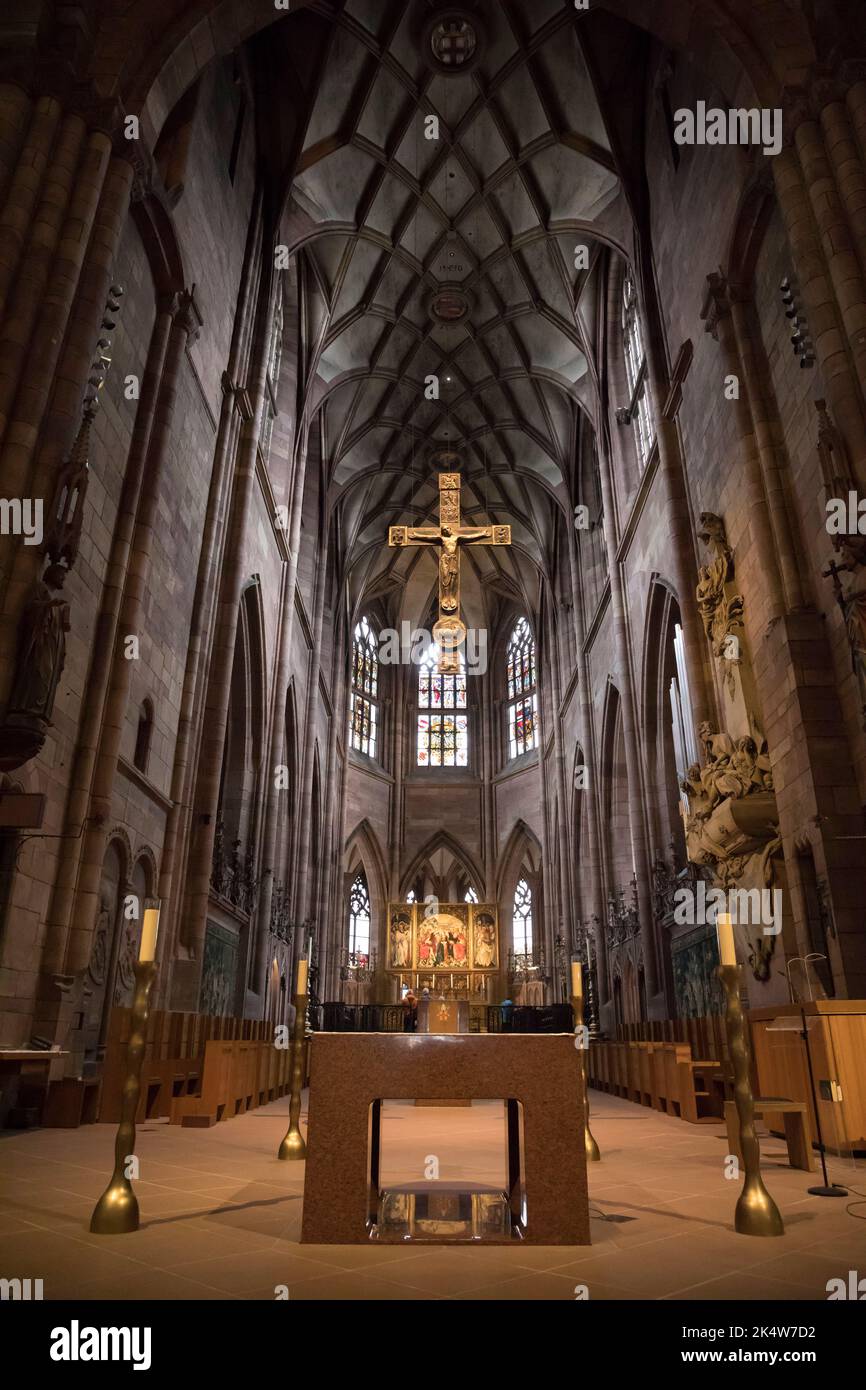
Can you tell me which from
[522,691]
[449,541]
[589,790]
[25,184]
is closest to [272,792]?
[449,541]

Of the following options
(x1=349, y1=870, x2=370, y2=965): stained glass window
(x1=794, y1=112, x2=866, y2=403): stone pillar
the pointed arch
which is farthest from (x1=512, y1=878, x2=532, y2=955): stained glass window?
(x1=794, y1=112, x2=866, y2=403): stone pillar

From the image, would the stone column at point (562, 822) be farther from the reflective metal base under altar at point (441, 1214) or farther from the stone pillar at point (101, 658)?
the reflective metal base under altar at point (441, 1214)

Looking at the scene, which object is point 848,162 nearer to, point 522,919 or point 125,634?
point 125,634

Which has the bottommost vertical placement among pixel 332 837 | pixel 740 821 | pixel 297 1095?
pixel 297 1095

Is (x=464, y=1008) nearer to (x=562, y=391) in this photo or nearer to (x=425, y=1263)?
(x=425, y=1263)

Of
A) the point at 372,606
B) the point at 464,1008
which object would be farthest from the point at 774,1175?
the point at 372,606

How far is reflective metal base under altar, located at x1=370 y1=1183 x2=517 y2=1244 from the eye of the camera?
356 cm

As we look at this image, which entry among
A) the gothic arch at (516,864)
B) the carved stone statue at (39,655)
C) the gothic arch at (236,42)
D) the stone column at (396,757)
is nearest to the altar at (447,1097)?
the carved stone statue at (39,655)

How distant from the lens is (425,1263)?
3154mm

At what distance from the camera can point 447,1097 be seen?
3.57m

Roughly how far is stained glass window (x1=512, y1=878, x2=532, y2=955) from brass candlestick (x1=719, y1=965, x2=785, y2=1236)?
30.5 meters

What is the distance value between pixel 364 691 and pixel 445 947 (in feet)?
36.9

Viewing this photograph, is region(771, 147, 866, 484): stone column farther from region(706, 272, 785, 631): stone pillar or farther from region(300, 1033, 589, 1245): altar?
region(300, 1033, 589, 1245): altar

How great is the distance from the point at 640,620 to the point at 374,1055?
1651cm
